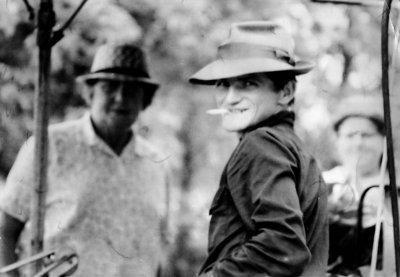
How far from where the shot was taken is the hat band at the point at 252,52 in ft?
8.87

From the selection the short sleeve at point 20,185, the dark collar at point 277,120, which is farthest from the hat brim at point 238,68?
the short sleeve at point 20,185

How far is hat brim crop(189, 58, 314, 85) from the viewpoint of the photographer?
266 cm

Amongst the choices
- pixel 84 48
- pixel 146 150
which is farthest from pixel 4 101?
pixel 146 150

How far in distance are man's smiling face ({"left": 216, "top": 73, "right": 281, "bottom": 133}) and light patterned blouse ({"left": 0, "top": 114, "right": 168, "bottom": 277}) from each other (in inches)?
12.4

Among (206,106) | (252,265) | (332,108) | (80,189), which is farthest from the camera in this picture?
(332,108)

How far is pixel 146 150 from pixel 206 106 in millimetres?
274

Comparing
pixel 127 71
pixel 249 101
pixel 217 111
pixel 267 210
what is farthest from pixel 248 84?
pixel 267 210

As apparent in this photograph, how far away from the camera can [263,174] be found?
2.41 meters

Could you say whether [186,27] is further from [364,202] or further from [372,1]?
[364,202]

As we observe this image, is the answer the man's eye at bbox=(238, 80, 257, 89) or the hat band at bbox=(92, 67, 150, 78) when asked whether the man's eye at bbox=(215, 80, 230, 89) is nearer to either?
the man's eye at bbox=(238, 80, 257, 89)

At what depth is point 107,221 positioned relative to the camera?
107 inches

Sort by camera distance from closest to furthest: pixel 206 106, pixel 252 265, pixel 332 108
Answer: pixel 252 265, pixel 206 106, pixel 332 108

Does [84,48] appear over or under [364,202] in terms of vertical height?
over

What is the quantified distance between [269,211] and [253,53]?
60 centimetres
